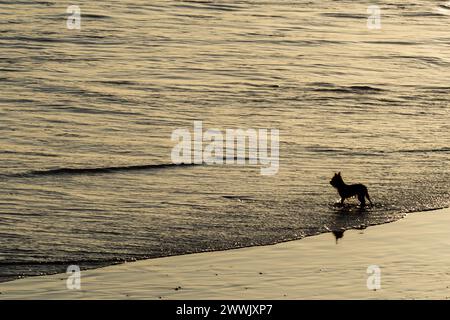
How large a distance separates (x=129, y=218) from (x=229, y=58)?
38.7ft

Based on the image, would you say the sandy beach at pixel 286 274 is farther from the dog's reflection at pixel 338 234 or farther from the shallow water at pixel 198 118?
the shallow water at pixel 198 118

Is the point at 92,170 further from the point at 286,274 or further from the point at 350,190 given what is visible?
the point at 286,274

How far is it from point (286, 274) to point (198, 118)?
26.1 ft

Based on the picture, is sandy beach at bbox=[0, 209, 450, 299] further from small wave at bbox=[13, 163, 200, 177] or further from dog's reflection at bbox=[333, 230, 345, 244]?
small wave at bbox=[13, 163, 200, 177]

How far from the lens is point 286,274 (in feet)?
32.0

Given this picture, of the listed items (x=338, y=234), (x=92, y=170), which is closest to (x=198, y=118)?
(x=92, y=170)

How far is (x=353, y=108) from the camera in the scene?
18.9 m

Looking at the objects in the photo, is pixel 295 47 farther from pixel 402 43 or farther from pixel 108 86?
pixel 108 86

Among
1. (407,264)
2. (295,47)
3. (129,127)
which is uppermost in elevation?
(295,47)

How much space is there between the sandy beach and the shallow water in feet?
1.16

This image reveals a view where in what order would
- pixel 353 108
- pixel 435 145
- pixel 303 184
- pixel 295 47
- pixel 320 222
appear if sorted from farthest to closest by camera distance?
pixel 295 47, pixel 353 108, pixel 435 145, pixel 303 184, pixel 320 222

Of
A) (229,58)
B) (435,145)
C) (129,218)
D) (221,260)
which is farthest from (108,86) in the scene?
(221,260)

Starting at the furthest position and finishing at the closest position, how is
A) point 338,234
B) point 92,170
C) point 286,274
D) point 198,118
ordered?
point 198,118 < point 92,170 < point 338,234 < point 286,274

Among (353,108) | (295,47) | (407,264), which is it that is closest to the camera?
(407,264)
